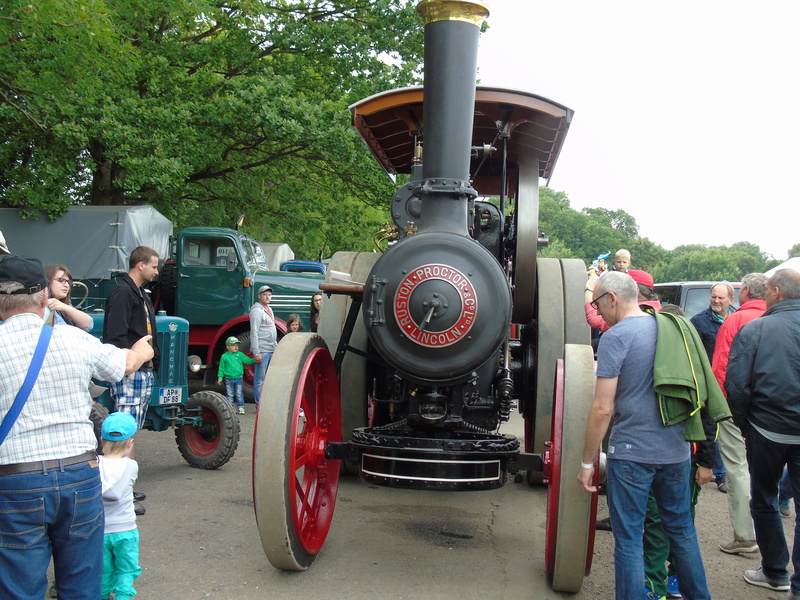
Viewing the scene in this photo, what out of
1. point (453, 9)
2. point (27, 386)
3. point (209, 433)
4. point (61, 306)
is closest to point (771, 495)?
point (453, 9)

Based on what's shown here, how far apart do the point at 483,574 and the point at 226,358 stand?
18.4 ft

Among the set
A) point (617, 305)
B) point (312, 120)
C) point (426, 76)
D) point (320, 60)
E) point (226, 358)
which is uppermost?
point (320, 60)

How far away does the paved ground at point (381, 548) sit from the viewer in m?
3.71

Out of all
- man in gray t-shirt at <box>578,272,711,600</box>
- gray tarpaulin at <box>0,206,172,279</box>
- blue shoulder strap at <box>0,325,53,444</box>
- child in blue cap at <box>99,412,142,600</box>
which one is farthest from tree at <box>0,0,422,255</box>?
man in gray t-shirt at <box>578,272,711,600</box>

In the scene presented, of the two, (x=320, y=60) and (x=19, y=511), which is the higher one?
(x=320, y=60)

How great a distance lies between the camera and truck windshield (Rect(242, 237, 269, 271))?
10.9m

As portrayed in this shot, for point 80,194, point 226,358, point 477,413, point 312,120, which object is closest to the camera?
point 477,413

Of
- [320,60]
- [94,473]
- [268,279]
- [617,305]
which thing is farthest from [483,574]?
[320,60]

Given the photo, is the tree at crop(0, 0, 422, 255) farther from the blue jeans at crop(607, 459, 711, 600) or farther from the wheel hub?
the blue jeans at crop(607, 459, 711, 600)

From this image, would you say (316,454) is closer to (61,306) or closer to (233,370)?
(61,306)

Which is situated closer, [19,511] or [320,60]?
[19,511]

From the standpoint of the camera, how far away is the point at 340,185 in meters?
14.4

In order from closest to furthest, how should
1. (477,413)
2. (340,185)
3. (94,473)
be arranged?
(94,473), (477,413), (340,185)

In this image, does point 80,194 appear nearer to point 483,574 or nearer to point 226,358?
point 226,358
